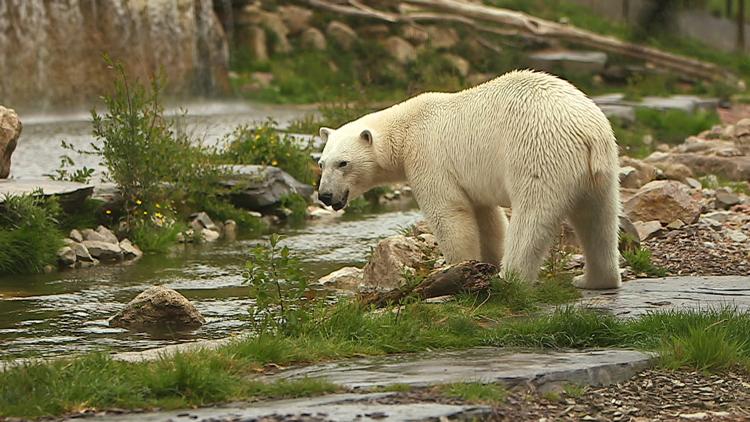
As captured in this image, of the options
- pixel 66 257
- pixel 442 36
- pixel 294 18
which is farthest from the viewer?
pixel 442 36

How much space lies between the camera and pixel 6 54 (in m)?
20.5

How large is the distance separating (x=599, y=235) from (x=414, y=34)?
69.3 ft

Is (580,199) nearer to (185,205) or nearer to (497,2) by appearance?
→ (185,205)

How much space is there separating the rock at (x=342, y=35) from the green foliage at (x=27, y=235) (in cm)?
Answer: 1681

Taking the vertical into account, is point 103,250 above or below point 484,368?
below

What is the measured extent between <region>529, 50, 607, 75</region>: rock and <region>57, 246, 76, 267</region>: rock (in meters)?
18.4

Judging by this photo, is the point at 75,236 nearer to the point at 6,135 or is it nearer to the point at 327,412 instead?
the point at 6,135

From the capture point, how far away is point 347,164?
816 centimetres

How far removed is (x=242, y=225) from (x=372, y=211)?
2171 millimetres

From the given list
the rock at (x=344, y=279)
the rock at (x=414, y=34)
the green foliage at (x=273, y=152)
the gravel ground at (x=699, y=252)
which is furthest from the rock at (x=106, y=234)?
the rock at (x=414, y=34)

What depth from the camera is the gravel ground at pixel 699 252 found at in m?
8.40

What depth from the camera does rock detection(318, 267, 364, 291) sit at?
8961mm

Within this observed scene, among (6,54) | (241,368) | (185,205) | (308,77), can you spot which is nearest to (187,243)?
(185,205)

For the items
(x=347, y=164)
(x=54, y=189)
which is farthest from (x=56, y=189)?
(x=347, y=164)
